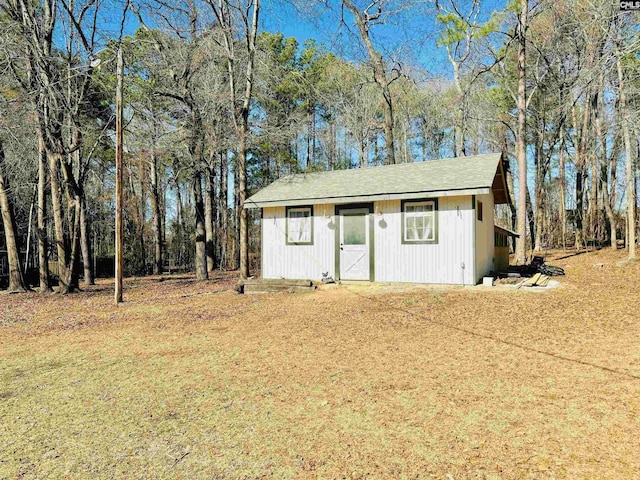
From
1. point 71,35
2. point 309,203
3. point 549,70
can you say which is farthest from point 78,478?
point 549,70

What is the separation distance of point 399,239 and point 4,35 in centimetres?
1159

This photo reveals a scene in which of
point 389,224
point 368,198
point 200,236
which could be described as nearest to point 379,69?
point 368,198

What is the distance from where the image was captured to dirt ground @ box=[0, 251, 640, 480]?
250cm

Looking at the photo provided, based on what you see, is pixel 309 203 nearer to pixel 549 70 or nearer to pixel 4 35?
pixel 4 35

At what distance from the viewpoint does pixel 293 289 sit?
1091 centimetres

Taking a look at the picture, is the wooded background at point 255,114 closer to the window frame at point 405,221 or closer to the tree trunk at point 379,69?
the tree trunk at point 379,69

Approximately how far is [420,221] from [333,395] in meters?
7.54

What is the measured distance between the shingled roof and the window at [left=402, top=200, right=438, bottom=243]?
0.37 meters

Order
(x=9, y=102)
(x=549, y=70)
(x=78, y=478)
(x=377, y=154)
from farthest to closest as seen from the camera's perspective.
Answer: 1. (x=377, y=154)
2. (x=549, y=70)
3. (x=9, y=102)
4. (x=78, y=478)

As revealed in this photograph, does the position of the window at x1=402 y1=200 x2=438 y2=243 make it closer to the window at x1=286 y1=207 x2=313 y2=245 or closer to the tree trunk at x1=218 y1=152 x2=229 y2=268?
the window at x1=286 y1=207 x2=313 y2=245

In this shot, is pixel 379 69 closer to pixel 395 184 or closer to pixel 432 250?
pixel 395 184

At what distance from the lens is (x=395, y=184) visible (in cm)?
Result: 1105

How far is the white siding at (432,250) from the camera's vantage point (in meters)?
9.84

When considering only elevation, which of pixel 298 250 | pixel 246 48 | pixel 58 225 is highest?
pixel 246 48
